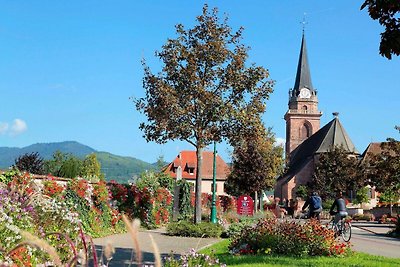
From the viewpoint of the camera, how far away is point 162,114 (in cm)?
2428

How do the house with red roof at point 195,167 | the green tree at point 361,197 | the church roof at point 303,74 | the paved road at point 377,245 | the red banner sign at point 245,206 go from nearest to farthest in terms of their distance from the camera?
the paved road at point 377,245 → the red banner sign at point 245,206 → the green tree at point 361,197 → the house with red roof at point 195,167 → the church roof at point 303,74

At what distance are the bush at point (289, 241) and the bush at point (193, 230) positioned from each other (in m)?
7.49

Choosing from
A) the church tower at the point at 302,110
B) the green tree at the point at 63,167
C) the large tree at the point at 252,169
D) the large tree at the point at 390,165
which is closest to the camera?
the green tree at the point at 63,167

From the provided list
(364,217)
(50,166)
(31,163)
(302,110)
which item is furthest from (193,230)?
(302,110)

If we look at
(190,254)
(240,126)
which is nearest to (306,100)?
(240,126)

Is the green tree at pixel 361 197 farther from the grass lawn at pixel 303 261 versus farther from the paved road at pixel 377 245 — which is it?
the grass lawn at pixel 303 261

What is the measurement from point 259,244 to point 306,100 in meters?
112

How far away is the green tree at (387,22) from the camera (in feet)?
37.3

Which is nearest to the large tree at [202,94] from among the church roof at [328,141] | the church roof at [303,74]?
the church roof at [328,141]

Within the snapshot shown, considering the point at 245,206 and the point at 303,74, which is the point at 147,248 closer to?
the point at 245,206

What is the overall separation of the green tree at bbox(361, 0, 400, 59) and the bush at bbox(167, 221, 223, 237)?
13.0 metres

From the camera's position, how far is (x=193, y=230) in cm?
2312

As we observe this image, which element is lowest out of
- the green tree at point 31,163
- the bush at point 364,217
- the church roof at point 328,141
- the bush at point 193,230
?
the bush at point 193,230

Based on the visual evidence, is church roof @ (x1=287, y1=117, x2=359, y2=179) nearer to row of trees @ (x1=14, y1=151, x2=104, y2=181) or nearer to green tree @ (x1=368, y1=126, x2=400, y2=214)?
green tree @ (x1=368, y1=126, x2=400, y2=214)
